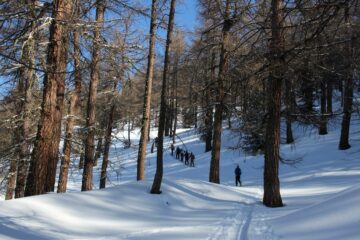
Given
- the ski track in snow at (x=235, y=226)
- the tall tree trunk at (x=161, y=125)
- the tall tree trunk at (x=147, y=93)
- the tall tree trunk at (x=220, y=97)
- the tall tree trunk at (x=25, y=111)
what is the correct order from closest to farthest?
the tall tree trunk at (x=25, y=111) → the ski track in snow at (x=235, y=226) → the tall tree trunk at (x=161, y=125) → the tall tree trunk at (x=147, y=93) → the tall tree trunk at (x=220, y=97)

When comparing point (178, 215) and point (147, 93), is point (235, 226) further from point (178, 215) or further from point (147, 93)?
point (147, 93)

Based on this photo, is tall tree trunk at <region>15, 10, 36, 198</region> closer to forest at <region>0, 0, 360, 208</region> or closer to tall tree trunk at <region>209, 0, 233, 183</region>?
forest at <region>0, 0, 360, 208</region>

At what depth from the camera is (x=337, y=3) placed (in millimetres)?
5500

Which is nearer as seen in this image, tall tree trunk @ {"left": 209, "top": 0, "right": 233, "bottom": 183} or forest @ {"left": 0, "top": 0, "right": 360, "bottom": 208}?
forest @ {"left": 0, "top": 0, "right": 360, "bottom": 208}

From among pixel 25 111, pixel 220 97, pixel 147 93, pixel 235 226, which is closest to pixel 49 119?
pixel 25 111

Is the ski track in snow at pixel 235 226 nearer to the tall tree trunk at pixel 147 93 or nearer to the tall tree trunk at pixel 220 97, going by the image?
the tall tree trunk at pixel 147 93

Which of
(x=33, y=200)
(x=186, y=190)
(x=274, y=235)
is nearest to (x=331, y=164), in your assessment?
(x=186, y=190)

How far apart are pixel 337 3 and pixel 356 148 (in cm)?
2028

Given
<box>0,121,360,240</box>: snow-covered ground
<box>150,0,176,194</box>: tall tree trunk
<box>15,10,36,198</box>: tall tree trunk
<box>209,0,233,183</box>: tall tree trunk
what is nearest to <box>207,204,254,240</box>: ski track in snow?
<box>0,121,360,240</box>: snow-covered ground

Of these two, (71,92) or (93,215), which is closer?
(93,215)

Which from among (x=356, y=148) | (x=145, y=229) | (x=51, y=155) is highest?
(x=356, y=148)

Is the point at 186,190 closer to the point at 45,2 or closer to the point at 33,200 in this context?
the point at 33,200

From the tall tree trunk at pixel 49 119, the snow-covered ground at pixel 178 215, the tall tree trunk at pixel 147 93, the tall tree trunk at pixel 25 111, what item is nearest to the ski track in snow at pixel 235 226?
the snow-covered ground at pixel 178 215

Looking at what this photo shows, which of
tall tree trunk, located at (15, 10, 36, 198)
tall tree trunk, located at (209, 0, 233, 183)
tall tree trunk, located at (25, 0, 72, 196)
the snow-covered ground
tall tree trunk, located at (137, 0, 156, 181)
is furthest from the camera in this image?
tall tree trunk, located at (209, 0, 233, 183)
